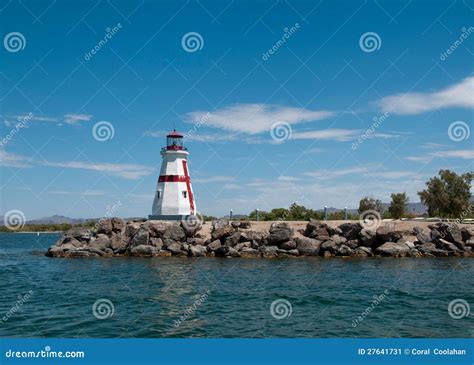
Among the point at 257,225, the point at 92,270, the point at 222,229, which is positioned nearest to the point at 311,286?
the point at 92,270

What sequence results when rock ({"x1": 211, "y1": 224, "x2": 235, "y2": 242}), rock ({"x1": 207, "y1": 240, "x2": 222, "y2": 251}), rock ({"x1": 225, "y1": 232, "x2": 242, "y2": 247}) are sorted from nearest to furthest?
rock ({"x1": 207, "y1": 240, "x2": 222, "y2": 251}), rock ({"x1": 225, "y1": 232, "x2": 242, "y2": 247}), rock ({"x1": 211, "y1": 224, "x2": 235, "y2": 242})

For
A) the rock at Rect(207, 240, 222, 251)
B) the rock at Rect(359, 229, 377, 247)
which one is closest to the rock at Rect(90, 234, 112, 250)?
the rock at Rect(207, 240, 222, 251)

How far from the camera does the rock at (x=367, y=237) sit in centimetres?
3462

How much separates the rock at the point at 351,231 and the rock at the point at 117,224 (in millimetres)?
19227

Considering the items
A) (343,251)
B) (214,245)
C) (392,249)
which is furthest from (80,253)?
(392,249)

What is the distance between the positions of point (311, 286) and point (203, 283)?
5217 mm

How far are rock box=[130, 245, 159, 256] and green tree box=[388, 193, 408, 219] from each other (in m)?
33.6

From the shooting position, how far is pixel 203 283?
22.1m

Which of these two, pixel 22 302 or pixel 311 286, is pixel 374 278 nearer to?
pixel 311 286

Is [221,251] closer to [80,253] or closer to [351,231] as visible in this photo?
[351,231]

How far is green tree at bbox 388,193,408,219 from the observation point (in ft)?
187

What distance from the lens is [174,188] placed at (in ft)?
146

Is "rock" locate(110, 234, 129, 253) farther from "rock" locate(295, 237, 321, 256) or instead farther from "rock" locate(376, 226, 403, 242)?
"rock" locate(376, 226, 403, 242)

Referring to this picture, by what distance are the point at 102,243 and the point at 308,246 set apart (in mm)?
17213
